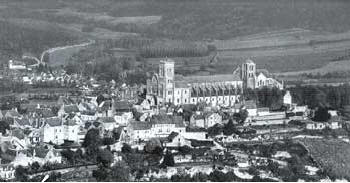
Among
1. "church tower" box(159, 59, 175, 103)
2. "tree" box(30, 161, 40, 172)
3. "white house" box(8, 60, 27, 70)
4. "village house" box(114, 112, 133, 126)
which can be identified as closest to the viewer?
"tree" box(30, 161, 40, 172)

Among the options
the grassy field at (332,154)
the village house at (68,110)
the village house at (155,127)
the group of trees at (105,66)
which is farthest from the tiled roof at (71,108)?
the group of trees at (105,66)

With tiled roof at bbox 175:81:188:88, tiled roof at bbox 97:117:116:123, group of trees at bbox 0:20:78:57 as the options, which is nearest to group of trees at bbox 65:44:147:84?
group of trees at bbox 0:20:78:57

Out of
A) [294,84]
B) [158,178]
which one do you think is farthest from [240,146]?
[294,84]

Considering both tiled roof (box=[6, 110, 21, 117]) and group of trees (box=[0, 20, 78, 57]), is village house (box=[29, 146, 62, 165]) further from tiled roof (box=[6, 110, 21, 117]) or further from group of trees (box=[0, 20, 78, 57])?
group of trees (box=[0, 20, 78, 57])

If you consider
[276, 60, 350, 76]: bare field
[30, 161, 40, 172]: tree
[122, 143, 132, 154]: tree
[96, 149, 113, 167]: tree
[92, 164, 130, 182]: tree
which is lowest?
[92, 164, 130, 182]: tree

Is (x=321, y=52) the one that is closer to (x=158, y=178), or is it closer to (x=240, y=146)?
(x=240, y=146)

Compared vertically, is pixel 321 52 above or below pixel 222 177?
above

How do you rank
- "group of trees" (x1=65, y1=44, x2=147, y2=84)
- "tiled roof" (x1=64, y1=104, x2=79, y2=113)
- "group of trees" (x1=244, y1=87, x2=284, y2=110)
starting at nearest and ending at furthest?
"tiled roof" (x1=64, y1=104, x2=79, y2=113) → "group of trees" (x1=244, y1=87, x2=284, y2=110) → "group of trees" (x1=65, y1=44, x2=147, y2=84)

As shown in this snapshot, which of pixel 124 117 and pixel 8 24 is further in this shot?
pixel 8 24
